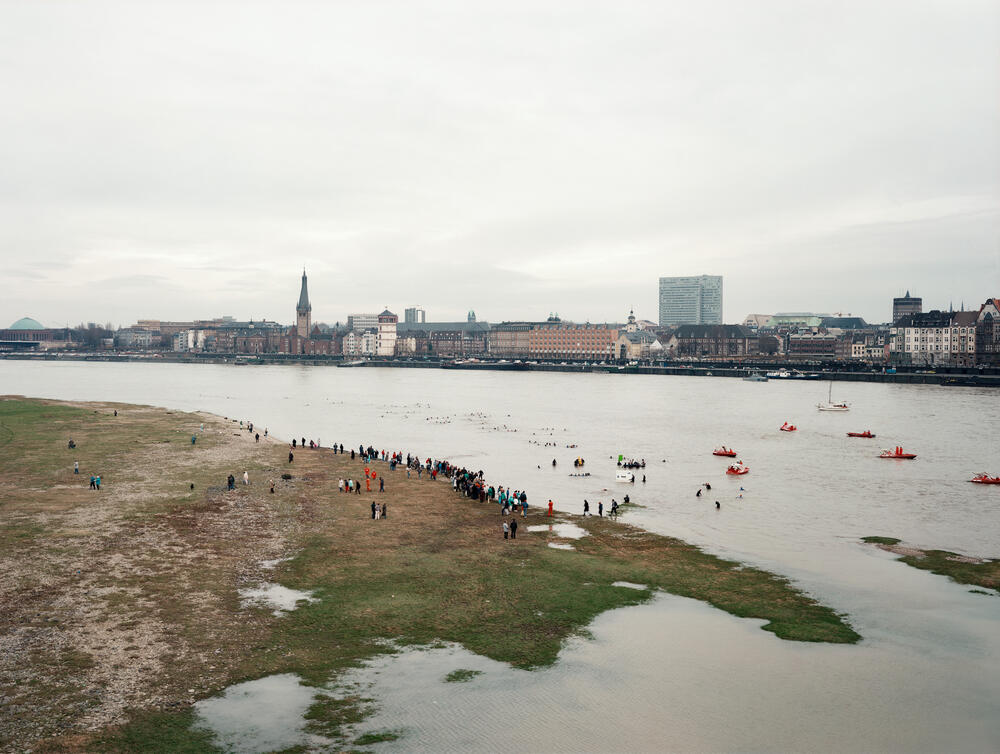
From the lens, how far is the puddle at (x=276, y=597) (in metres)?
26.1

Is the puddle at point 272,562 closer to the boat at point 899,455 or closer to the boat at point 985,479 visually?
the boat at point 985,479

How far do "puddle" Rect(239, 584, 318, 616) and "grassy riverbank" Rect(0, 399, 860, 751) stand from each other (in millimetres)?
426

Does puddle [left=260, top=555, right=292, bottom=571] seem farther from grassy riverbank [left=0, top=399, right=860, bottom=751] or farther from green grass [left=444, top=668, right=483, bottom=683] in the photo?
green grass [left=444, top=668, right=483, bottom=683]

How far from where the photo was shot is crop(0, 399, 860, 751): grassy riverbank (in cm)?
1958

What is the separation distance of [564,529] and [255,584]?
1633 centimetres

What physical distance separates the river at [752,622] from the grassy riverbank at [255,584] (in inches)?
64.1

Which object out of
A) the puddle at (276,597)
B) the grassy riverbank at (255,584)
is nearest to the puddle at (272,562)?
the grassy riverbank at (255,584)

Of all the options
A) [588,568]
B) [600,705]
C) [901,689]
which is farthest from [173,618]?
[901,689]

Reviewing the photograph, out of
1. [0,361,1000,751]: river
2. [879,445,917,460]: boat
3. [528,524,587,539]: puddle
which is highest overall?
[879,445,917,460]: boat

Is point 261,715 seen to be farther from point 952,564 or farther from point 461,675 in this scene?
point 952,564

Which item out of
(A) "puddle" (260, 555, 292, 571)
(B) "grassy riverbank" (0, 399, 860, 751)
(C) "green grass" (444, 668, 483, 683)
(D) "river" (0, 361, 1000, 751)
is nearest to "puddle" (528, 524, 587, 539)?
(B) "grassy riverbank" (0, 399, 860, 751)

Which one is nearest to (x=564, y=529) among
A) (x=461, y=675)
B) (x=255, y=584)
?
(x=255, y=584)

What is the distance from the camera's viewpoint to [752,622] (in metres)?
26.3

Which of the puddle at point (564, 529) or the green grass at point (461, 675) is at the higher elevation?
the puddle at point (564, 529)
